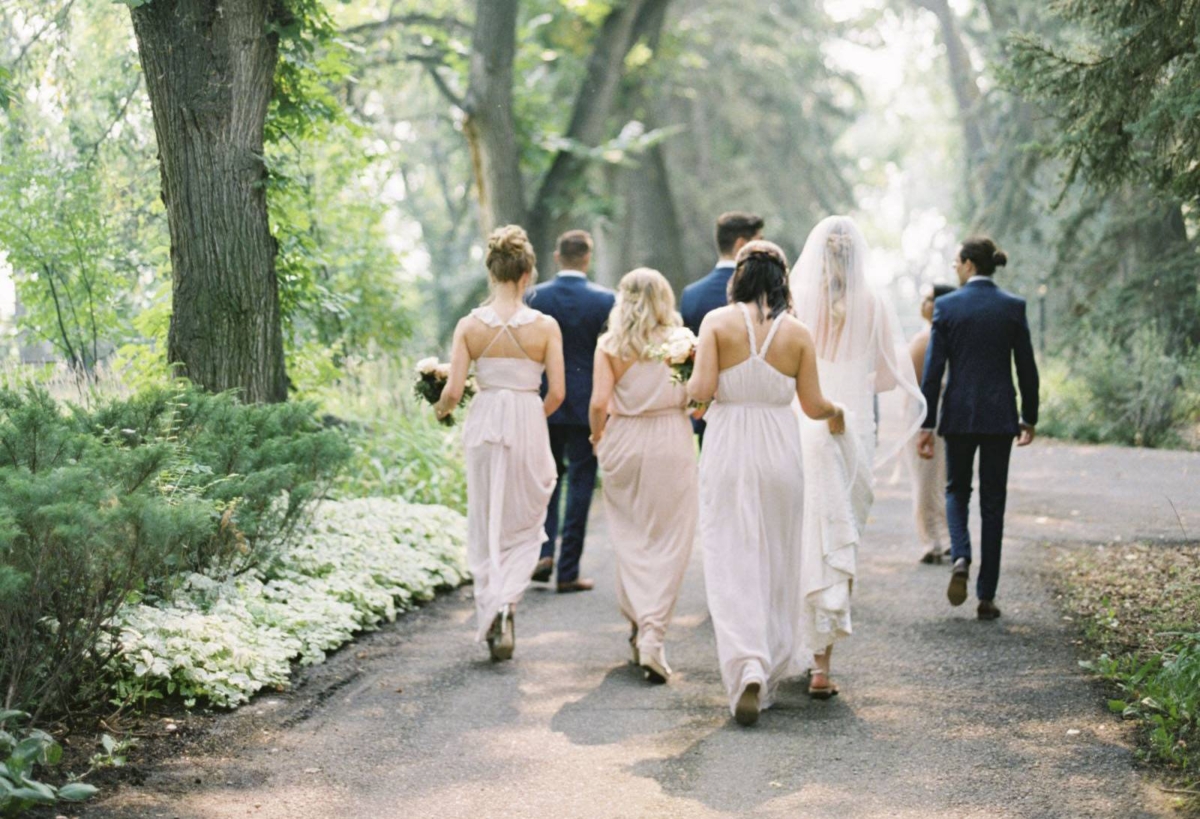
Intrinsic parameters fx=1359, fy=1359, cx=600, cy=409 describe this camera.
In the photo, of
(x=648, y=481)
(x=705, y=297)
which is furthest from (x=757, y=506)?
(x=705, y=297)

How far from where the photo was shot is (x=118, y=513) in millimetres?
5102

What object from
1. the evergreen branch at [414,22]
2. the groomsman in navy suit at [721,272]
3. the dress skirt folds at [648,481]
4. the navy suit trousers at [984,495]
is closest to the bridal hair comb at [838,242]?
the dress skirt folds at [648,481]

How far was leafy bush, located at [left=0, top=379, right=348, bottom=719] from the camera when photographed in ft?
16.6

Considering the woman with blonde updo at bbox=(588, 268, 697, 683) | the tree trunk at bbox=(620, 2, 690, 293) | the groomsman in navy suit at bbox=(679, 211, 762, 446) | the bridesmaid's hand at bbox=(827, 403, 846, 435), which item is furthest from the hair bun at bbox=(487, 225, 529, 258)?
the tree trunk at bbox=(620, 2, 690, 293)

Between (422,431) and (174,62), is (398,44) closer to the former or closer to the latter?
(422,431)

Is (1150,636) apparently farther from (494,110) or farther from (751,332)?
(494,110)

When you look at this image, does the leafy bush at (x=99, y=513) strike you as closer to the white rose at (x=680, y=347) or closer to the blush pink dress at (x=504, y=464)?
the blush pink dress at (x=504, y=464)

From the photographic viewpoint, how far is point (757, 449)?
6938 mm

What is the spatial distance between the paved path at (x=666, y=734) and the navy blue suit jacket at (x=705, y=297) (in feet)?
6.83

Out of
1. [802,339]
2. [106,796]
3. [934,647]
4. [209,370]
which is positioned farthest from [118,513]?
[934,647]

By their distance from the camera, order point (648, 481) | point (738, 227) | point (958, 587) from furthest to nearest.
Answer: point (738, 227) → point (958, 587) → point (648, 481)

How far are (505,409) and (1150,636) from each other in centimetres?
381

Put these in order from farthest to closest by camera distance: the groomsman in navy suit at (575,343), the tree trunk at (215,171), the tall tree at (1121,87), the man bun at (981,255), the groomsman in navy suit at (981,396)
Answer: the groomsman in navy suit at (575,343)
the man bun at (981,255)
the groomsman in navy suit at (981,396)
the tree trunk at (215,171)
the tall tree at (1121,87)

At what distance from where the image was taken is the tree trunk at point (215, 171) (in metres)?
8.55
